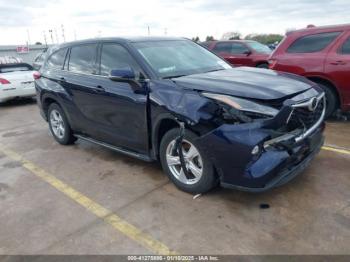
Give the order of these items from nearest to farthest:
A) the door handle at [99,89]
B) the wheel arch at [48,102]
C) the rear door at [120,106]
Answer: the rear door at [120,106], the door handle at [99,89], the wheel arch at [48,102]

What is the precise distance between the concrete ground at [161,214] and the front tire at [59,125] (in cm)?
91

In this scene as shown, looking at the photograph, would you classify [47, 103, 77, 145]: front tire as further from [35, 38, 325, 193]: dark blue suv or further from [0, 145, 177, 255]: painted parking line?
[0, 145, 177, 255]: painted parking line

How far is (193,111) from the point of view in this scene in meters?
3.33

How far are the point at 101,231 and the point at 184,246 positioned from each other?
0.84 metres

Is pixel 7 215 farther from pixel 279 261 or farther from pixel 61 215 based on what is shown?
pixel 279 261

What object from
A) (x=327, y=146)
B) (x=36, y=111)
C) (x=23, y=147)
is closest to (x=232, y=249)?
(x=327, y=146)

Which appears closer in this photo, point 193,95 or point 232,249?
point 232,249

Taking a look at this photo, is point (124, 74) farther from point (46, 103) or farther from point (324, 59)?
point (324, 59)

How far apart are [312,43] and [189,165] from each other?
4.30 metres

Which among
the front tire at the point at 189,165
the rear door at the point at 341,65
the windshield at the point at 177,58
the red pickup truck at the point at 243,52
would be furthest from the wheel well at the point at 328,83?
the red pickup truck at the point at 243,52

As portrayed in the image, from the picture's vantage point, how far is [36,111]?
31.4ft

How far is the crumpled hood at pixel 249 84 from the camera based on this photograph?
3.25 m

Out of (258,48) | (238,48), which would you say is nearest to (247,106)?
(238,48)

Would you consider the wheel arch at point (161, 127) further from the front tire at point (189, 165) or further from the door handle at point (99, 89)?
the door handle at point (99, 89)
